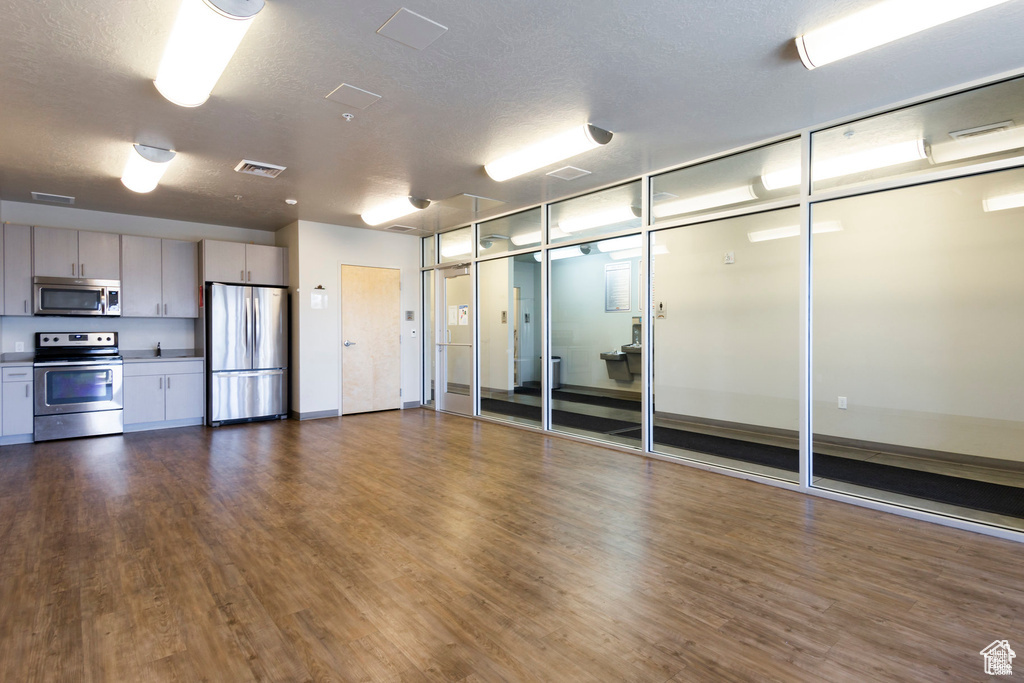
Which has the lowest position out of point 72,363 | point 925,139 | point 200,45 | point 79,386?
point 79,386

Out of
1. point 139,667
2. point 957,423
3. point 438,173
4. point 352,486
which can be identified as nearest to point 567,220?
point 438,173

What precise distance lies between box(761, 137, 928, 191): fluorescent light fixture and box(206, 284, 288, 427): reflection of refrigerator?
19.6 ft

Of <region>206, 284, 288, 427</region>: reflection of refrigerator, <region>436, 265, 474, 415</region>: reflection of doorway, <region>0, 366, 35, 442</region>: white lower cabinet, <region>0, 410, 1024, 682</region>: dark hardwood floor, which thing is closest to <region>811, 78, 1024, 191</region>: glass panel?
<region>0, 410, 1024, 682</region>: dark hardwood floor

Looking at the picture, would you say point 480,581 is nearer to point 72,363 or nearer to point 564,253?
point 564,253

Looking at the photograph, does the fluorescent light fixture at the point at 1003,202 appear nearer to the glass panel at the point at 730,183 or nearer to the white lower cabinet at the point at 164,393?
the glass panel at the point at 730,183

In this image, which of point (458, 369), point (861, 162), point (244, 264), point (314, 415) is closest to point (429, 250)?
point (458, 369)

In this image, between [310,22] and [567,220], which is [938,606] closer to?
[310,22]

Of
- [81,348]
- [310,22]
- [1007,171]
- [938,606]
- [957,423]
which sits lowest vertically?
[938,606]

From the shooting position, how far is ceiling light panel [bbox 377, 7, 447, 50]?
7.79 feet

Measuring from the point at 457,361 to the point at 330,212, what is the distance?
257cm

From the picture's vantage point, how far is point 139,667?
182 cm

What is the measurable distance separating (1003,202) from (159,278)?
817 cm

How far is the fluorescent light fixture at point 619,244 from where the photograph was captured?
487 centimetres

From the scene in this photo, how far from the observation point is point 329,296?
7035 millimetres
